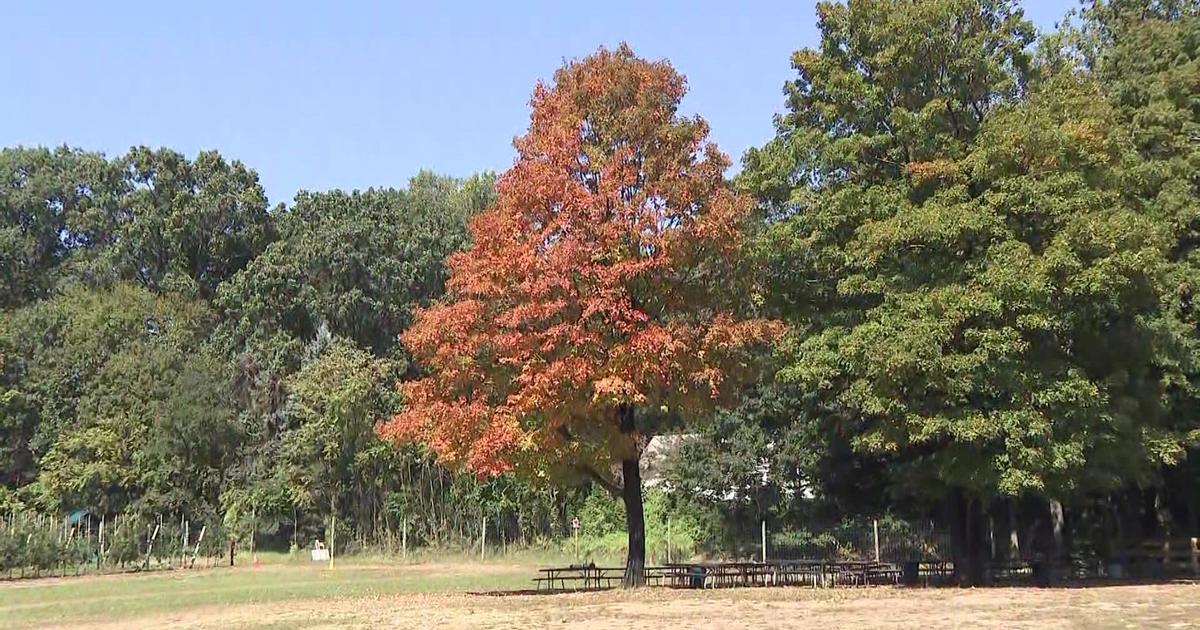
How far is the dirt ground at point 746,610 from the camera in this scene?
55.0 ft

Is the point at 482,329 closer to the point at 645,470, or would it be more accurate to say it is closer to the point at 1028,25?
the point at 1028,25

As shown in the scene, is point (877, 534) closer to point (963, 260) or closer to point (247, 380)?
point (963, 260)

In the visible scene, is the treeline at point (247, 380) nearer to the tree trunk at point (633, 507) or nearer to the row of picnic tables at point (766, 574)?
the row of picnic tables at point (766, 574)

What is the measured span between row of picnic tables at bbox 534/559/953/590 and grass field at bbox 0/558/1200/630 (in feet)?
6.35

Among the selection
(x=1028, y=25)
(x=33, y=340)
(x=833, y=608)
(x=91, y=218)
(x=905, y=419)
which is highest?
(x=91, y=218)

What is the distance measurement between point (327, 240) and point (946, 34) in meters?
34.9

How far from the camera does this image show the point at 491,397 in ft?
82.7

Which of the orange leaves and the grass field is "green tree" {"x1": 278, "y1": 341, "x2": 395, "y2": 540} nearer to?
the grass field

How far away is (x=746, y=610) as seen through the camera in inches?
759

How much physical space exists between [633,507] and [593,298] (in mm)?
6050

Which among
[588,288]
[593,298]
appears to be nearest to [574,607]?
[593,298]

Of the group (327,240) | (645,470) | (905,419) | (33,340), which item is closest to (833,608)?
(905,419)

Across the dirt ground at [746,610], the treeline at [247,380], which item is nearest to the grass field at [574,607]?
the dirt ground at [746,610]

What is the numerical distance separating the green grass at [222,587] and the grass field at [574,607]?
7 centimetres
